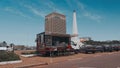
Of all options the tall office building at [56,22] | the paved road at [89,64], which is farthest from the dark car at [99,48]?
the tall office building at [56,22]

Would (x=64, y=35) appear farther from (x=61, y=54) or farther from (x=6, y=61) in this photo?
(x=6, y=61)

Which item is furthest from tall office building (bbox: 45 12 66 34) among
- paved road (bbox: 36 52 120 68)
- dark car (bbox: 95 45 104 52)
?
paved road (bbox: 36 52 120 68)

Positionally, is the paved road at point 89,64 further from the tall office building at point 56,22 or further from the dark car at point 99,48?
the tall office building at point 56,22

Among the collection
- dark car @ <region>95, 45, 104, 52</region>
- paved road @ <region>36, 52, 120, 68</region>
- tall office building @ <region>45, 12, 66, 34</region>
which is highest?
tall office building @ <region>45, 12, 66, 34</region>

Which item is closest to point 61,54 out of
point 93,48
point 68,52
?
point 68,52

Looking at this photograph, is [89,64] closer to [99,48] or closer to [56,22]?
[99,48]

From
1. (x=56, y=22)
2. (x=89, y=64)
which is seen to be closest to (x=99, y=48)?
(x=89, y=64)

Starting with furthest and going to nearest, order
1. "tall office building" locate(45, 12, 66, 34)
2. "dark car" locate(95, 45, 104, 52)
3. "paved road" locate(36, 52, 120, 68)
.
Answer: "tall office building" locate(45, 12, 66, 34)
"dark car" locate(95, 45, 104, 52)
"paved road" locate(36, 52, 120, 68)

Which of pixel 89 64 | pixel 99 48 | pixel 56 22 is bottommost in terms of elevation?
pixel 89 64

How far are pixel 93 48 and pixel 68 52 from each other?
5.67 metres

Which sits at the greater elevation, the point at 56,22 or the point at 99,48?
the point at 56,22

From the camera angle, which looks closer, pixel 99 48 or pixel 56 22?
pixel 99 48

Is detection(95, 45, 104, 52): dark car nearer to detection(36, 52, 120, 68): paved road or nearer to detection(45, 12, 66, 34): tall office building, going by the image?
detection(36, 52, 120, 68): paved road

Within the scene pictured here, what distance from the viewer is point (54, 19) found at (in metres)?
91.7
